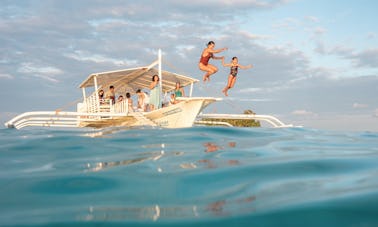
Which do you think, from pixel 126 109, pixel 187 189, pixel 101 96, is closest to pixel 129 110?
pixel 126 109

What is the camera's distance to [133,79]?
1956 cm

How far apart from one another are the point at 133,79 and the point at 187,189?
677 inches

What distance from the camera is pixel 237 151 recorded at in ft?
16.7

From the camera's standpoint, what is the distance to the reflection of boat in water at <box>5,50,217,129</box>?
13805mm

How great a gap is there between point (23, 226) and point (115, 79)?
17062 mm

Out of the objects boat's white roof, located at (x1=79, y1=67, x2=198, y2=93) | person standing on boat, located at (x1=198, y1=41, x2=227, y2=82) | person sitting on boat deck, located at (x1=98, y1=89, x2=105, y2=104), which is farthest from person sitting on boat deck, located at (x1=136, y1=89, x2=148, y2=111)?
person standing on boat, located at (x1=198, y1=41, x2=227, y2=82)

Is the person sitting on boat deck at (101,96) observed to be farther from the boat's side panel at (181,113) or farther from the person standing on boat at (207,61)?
the person standing on boat at (207,61)

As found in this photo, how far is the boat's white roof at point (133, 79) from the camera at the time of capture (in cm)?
1775

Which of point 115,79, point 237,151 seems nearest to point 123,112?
point 115,79

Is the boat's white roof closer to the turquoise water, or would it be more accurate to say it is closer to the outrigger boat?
the outrigger boat

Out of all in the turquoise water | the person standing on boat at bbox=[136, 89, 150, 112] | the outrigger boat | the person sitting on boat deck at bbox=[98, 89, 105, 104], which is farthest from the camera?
the person sitting on boat deck at bbox=[98, 89, 105, 104]

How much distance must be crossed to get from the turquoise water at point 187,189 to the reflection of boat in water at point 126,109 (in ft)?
25.6

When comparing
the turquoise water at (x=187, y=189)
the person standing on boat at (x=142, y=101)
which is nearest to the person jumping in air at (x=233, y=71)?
the person standing on boat at (x=142, y=101)

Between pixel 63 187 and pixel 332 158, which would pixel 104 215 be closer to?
pixel 63 187
